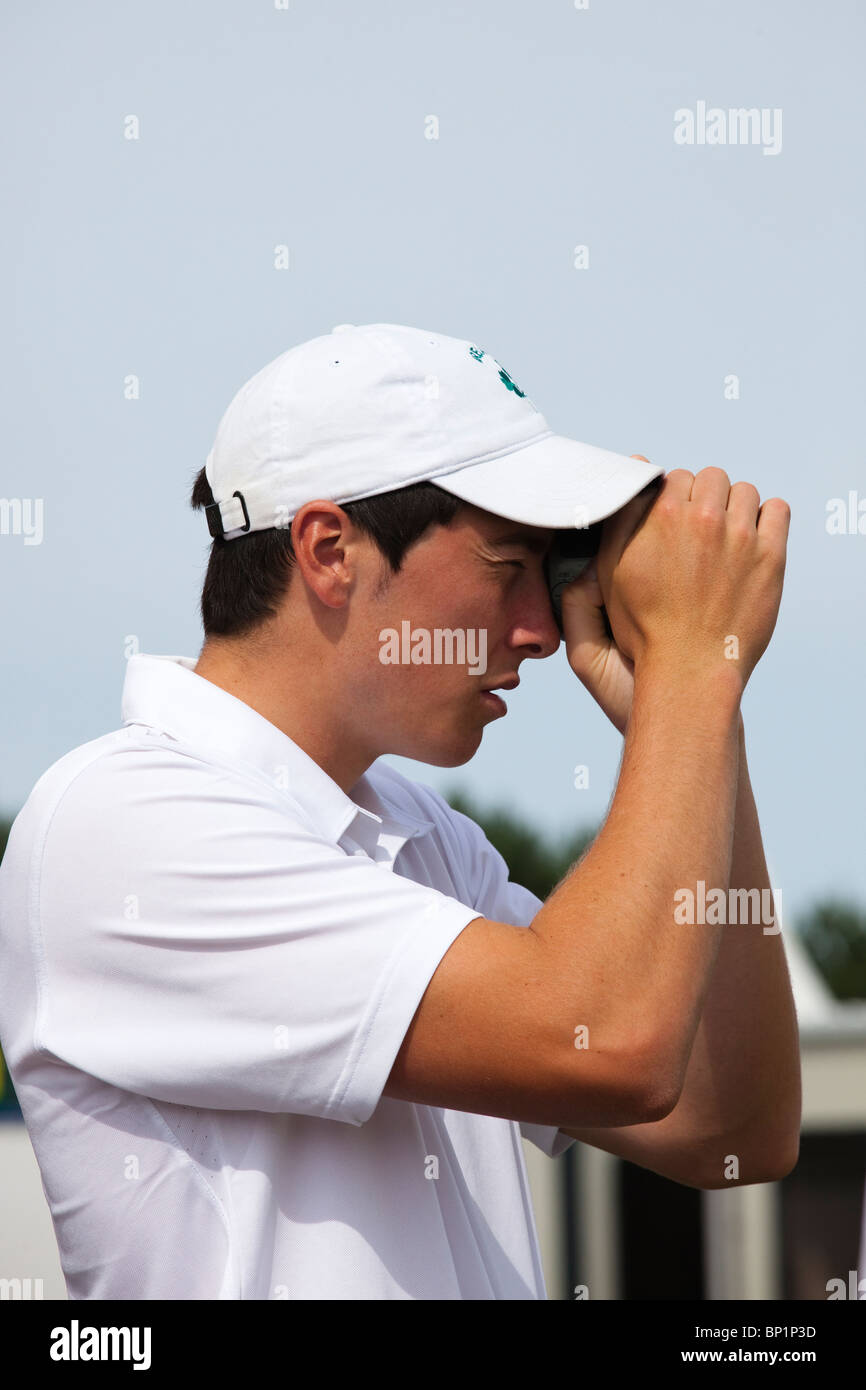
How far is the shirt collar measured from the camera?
2164 millimetres

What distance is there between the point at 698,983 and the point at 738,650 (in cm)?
54

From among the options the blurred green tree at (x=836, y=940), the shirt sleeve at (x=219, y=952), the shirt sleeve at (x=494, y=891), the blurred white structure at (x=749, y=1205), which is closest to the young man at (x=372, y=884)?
the shirt sleeve at (x=219, y=952)

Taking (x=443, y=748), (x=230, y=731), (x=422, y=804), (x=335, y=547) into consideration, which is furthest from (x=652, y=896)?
(x=422, y=804)

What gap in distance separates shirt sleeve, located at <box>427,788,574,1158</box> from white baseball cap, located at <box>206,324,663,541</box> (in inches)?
29.2

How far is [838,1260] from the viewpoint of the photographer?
11.9 metres

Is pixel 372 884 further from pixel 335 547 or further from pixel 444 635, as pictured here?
pixel 335 547

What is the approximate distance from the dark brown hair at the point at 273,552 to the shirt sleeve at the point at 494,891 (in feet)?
2.06

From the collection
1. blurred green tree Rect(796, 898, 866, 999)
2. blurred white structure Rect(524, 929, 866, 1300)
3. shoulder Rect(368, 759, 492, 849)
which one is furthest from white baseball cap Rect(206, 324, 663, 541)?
blurred green tree Rect(796, 898, 866, 999)

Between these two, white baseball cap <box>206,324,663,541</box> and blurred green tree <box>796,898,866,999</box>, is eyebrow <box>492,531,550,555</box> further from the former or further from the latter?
blurred green tree <box>796,898,866,999</box>

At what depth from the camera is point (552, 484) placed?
7.65ft

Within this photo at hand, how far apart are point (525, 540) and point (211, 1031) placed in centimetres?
100
